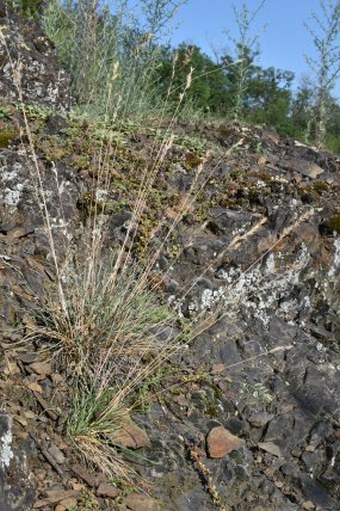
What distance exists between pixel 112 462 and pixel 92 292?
2.72 ft

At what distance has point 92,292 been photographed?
323 centimetres

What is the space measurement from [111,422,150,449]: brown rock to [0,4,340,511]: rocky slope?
0.02 m

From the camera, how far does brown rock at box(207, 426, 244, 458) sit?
10.4ft

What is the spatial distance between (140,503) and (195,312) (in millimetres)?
1421

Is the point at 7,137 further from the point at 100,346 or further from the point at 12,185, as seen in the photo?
the point at 100,346

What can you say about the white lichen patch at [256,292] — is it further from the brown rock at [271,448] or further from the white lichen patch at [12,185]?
the white lichen patch at [12,185]

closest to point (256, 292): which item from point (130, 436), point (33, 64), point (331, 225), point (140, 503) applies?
point (331, 225)

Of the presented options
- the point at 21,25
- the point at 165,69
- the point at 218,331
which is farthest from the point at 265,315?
the point at 165,69

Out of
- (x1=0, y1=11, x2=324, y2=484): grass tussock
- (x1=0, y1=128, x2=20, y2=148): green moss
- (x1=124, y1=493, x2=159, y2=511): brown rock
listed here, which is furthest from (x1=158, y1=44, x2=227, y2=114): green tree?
(x1=124, y1=493, x2=159, y2=511): brown rock

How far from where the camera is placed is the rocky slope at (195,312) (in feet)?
9.19

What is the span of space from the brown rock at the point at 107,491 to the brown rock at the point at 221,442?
651 mm

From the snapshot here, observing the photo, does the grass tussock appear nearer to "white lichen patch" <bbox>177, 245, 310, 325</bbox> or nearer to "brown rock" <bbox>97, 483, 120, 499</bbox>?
"brown rock" <bbox>97, 483, 120, 499</bbox>

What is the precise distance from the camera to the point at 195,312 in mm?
3906

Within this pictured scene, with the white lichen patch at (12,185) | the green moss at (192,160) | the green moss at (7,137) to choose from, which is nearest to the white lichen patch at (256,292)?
the green moss at (192,160)
